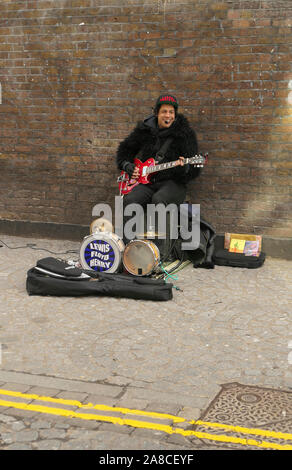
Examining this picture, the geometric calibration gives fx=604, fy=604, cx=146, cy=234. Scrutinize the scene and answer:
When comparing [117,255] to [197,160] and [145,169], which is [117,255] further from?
[197,160]

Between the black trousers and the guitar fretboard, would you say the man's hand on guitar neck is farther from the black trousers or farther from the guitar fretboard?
the guitar fretboard

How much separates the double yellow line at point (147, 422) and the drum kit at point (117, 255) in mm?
2591

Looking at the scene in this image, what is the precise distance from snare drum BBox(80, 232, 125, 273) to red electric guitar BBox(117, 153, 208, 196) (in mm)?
1040

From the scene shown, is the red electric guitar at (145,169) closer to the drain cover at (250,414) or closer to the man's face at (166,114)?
the man's face at (166,114)

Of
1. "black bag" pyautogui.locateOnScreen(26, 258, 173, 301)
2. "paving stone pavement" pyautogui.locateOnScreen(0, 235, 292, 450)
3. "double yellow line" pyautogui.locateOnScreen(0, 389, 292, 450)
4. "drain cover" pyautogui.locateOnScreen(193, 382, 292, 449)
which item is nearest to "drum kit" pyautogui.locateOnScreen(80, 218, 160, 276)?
"black bag" pyautogui.locateOnScreen(26, 258, 173, 301)

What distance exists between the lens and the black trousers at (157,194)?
267 inches

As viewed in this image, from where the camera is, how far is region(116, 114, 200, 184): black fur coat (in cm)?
675

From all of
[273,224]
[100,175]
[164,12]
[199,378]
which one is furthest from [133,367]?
[164,12]

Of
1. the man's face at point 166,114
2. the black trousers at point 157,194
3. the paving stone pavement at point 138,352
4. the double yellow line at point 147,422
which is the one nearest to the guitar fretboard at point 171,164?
the black trousers at point 157,194

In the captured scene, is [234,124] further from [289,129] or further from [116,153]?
[116,153]

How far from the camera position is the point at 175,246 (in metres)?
6.76

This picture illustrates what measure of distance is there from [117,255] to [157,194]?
1060 millimetres

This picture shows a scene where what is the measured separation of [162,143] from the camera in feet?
22.6

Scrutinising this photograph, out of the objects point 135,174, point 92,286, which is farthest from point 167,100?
point 92,286
